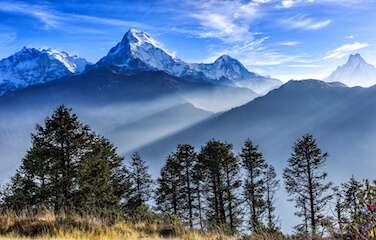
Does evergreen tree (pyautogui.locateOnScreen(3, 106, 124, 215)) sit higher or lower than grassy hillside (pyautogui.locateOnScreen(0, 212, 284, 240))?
higher

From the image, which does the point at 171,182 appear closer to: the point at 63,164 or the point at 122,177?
the point at 122,177

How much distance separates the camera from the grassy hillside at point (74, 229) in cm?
729

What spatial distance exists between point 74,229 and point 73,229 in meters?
0.08

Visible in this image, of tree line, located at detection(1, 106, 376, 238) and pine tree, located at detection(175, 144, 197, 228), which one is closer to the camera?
tree line, located at detection(1, 106, 376, 238)

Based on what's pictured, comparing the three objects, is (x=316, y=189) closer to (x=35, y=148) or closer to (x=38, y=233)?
(x=35, y=148)

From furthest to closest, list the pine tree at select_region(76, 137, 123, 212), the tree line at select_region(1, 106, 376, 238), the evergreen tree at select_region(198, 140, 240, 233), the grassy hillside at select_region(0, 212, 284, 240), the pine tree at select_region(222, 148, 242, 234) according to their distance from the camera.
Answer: the pine tree at select_region(222, 148, 242, 234) < the evergreen tree at select_region(198, 140, 240, 233) < the pine tree at select_region(76, 137, 123, 212) < the tree line at select_region(1, 106, 376, 238) < the grassy hillside at select_region(0, 212, 284, 240)

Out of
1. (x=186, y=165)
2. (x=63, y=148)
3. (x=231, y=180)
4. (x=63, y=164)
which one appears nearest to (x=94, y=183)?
(x=63, y=164)

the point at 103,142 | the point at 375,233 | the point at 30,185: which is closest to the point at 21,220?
the point at 375,233

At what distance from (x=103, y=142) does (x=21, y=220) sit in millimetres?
31667

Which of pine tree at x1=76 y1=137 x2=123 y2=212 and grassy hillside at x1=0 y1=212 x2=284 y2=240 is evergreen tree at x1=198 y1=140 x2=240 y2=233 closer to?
pine tree at x1=76 y1=137 x2=123 y2=212

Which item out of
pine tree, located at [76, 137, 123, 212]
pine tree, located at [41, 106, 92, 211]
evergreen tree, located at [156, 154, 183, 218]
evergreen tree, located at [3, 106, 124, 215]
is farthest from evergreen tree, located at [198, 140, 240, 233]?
pine tree, located at [41, 106, 92, 211]

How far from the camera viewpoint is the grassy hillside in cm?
729

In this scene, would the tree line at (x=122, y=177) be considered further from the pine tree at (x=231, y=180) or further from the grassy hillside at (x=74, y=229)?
the grassy hillside at (x=74, y=229)

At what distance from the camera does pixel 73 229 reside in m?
7.85
